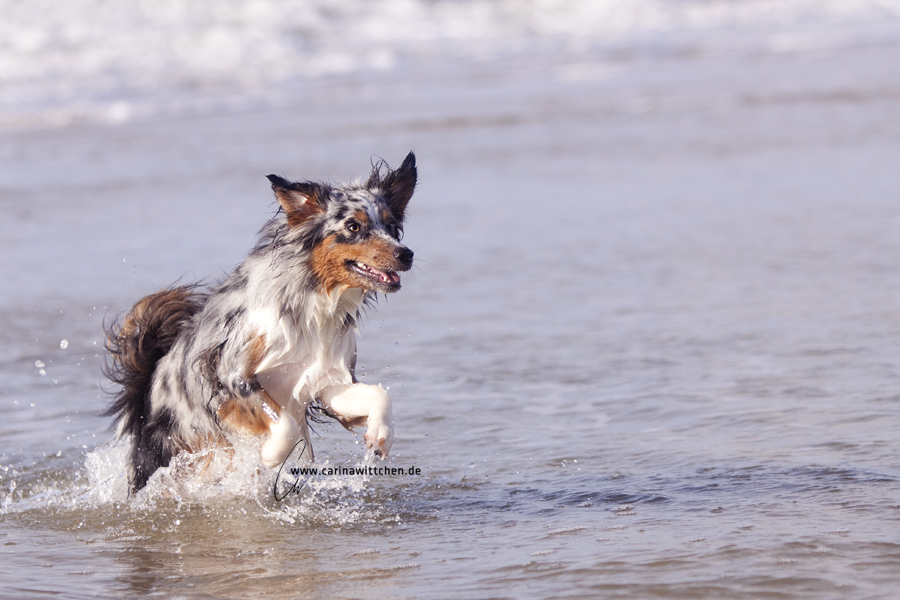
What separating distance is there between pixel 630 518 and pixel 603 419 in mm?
1371

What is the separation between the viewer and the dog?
453 cm

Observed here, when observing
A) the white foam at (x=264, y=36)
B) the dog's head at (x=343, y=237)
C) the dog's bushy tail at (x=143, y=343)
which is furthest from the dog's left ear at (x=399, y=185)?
the white foam at (x=264, y=36)

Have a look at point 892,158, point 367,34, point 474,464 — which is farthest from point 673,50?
point 474,464

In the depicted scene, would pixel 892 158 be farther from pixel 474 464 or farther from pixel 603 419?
pixel 474 464

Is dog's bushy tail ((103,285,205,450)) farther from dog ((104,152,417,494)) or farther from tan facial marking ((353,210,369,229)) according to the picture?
tan facial marking ((353,210,369,229))

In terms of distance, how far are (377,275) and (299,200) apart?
0.44 m

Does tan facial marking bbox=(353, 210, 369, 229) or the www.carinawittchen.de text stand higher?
tan facial marking bbox=(353, 210, 369, 229)

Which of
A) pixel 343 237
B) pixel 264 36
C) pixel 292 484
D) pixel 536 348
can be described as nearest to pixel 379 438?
pixel 292 484

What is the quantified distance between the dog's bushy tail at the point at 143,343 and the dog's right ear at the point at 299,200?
2.80 feet

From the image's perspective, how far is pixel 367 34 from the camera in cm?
3991

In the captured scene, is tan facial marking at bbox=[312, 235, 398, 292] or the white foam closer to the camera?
tan facial marking at bbox=[312, 235, 398, 292]

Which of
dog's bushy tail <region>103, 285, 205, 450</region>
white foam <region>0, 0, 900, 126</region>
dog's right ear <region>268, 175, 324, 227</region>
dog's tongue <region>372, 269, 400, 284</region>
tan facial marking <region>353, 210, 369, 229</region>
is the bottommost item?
dog's bushy tail <region>103, 285, 205, 450</region>

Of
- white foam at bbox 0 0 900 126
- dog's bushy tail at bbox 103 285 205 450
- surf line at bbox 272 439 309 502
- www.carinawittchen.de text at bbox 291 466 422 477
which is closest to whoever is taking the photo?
surf line at bbox 272 439 309 502

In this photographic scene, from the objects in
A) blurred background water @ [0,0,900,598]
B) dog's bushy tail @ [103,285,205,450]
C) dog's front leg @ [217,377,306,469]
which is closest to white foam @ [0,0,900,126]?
blurred background water @ [0,0,900,598]
